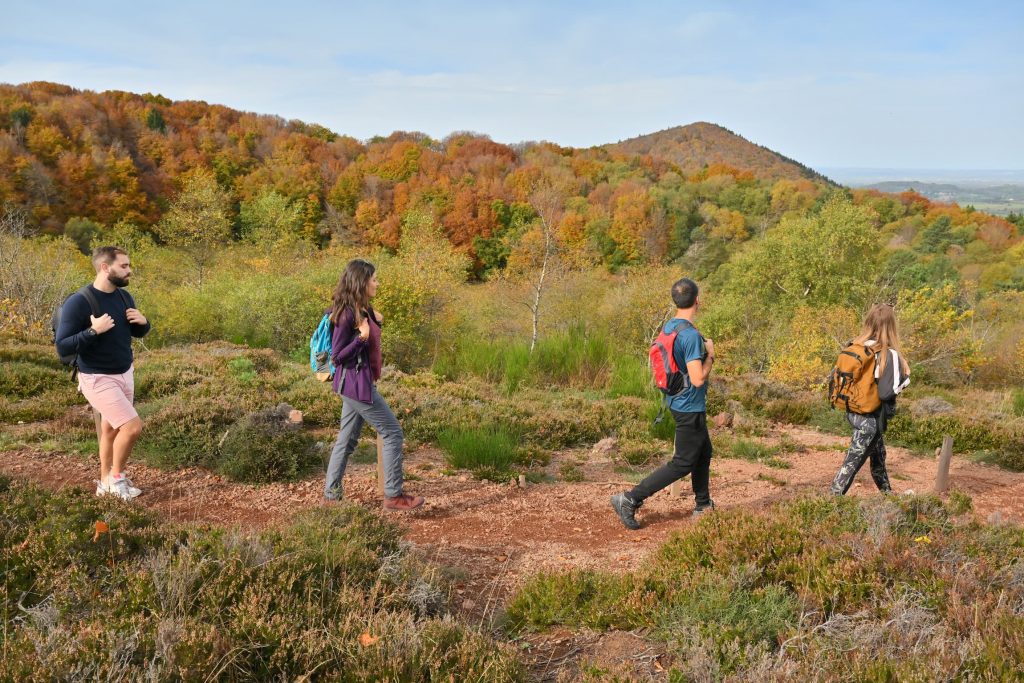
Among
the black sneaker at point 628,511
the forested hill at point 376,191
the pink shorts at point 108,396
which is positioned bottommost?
the black sneaker at point 628,511

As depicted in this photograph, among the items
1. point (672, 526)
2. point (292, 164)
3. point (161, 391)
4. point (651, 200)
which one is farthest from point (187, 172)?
point (672, 526)

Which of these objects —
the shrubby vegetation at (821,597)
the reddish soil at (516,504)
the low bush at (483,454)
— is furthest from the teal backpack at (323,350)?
the shrubby vegetation at (821,597)

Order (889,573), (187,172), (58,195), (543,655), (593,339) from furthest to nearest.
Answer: (187,172) → (58,195) → (593,339) → (889,573) → (543,655)

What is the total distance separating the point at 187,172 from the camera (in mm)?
73750

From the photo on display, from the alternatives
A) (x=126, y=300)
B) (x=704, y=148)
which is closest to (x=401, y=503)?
(x=126, y=300)

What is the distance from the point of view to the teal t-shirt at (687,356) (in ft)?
13.6

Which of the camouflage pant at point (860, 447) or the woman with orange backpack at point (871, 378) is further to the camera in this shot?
the camouflage pant at point (860, 447)

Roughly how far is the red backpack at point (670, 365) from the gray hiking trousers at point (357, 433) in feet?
6.14

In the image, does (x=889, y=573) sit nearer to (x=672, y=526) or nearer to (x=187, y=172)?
(x=672, y=526)

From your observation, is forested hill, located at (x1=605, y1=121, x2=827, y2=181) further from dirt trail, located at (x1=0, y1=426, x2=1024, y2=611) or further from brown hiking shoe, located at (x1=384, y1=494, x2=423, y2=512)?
brown hiking shoe, located at (x1=384, y1=494, x2=423, y2=512)

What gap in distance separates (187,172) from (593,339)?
7732cm

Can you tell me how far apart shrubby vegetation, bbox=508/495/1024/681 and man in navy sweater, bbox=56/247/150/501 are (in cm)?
308

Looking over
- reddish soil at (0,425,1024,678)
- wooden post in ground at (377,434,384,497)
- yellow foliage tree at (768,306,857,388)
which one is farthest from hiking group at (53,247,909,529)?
yellow foliage tree at (768,306,857,388)

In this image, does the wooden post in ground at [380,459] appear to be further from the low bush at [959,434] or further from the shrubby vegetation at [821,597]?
the low bush at [959,434]
